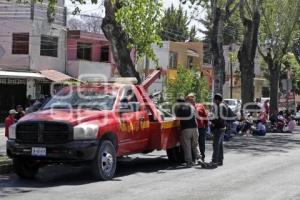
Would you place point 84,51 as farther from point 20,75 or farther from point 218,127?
point 218,127

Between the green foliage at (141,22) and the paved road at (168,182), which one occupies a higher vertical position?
the green foliage at (141,22)

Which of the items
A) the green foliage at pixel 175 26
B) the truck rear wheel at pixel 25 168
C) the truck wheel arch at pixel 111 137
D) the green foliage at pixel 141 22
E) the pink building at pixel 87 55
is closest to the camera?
the truck wheel arch at pixel 111 137

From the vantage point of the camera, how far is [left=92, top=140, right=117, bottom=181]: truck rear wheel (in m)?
11.5

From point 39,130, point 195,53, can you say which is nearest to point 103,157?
point 39,130

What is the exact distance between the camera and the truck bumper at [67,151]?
36.6 ft

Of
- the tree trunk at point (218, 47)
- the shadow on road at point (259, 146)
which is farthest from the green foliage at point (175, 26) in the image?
the shadow on road at point (259, 146)

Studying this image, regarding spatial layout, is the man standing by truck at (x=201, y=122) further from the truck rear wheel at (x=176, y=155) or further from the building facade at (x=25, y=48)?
the building facade at (x=25, y=48)

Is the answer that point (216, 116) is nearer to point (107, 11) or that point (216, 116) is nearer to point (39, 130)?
point (39, 130)

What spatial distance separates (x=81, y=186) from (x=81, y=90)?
2589 mm

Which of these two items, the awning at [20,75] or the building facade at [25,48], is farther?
the building facade at [25,48]

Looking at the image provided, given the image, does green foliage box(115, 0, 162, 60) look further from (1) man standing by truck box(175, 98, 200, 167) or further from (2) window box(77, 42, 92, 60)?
(2) window box(77, 42, 92, 60)

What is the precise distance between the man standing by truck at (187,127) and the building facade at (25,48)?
858 inches

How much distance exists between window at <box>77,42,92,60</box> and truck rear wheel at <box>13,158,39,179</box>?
28.9m

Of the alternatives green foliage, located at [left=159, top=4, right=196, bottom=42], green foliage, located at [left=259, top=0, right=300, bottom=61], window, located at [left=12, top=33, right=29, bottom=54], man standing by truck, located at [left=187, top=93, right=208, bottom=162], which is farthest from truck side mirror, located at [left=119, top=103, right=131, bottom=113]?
green foliage, located at [left=159, top=4, right=196, bottom=42]
